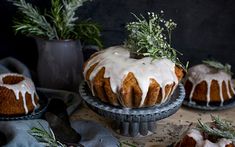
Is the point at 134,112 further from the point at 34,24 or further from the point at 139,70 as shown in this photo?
the point at 34,24

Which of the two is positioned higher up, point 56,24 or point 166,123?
point 56,24

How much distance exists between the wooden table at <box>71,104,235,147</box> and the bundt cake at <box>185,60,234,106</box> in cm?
3

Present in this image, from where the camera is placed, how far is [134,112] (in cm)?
73

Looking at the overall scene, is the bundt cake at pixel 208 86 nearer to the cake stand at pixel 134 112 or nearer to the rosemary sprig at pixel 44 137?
the cake stand at pixel 134 112

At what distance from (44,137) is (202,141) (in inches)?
10.7

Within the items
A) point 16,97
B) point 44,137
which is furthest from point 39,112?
point 44,137

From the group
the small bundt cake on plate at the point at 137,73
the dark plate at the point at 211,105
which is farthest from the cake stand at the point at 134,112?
the dark plate at the point at 211,105

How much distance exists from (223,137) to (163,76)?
16 centimetres

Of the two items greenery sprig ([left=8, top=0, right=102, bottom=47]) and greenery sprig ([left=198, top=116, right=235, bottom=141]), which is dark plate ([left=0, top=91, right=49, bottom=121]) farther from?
greenery sprig ([left=198, top=116, right=235, bottom=141])

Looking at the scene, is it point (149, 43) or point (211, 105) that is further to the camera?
point (211, 105)

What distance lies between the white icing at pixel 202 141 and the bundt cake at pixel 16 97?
35 cm

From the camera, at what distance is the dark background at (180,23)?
108 cm

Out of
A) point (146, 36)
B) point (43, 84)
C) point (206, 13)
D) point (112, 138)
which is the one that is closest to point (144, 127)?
point (112, 138)

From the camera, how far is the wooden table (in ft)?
2.59
